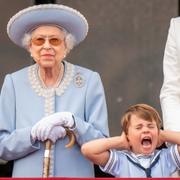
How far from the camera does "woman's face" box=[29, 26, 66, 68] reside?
170 inches

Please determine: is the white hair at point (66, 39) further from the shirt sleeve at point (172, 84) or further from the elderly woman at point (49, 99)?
the shirt sleeve at point (172, 84)

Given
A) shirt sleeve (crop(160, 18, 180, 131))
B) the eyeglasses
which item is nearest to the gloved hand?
the eyeglasses

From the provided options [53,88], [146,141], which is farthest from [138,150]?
[53,88]

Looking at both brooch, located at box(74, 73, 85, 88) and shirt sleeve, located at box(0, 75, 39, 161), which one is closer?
shirt sleeve, located at box(0, 75, 39, 161)

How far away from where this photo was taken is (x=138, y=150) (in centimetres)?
418

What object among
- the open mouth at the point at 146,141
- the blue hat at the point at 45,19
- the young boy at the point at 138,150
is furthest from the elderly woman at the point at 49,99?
the open mouth at the point at 146,141

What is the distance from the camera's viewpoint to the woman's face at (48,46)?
14.1ft

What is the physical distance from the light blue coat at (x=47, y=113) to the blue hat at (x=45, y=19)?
0.19m

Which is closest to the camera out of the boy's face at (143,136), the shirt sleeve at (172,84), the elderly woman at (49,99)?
the boy's face at (143,136)

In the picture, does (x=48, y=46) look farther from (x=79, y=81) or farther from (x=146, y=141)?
(x=146, y=141)

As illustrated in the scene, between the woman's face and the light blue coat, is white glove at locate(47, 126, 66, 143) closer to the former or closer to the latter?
the light blue coat

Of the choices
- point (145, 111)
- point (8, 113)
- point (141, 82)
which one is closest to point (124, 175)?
point (145, 111)

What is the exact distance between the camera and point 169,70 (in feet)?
14.8

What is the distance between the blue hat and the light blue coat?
189mm
